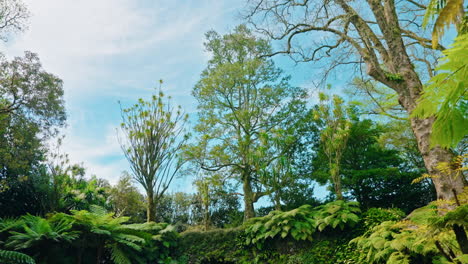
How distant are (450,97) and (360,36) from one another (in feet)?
17.2

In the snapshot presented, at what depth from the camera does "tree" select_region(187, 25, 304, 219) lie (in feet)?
41.6

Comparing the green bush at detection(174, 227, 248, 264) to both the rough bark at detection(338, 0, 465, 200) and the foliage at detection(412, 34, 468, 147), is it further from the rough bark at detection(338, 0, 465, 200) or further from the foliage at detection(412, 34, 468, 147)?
the foliage at detection(412, 34, 468, 147)

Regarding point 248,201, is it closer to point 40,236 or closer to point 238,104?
point 238,104

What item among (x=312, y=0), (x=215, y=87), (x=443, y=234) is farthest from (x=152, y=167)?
(x=443, y=234)

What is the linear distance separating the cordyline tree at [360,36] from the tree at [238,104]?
16.1ft

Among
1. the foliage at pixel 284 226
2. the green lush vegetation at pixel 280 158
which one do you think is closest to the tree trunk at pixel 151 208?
the green lush vegetation at pixel 280 158

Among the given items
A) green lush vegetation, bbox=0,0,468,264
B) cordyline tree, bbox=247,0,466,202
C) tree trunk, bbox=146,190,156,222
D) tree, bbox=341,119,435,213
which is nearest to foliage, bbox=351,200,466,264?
green lush vegetation, bbox=0,0,468,264

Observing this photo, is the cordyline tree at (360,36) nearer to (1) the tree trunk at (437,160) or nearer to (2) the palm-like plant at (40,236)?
(1) the tree trunk at (437,160)

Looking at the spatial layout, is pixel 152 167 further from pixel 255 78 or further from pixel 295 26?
pixel 255 78

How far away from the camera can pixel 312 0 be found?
23.4 feet

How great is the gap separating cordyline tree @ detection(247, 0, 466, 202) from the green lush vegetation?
0.11ft

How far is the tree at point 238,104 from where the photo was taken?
12.7m

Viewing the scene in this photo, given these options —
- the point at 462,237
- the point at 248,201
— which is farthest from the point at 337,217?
the point at 248,201

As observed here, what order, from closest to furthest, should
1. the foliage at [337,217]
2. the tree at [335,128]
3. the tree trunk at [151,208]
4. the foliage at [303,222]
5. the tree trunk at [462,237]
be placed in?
the tree trunk at [462,237], the foliage at [337,217], the foliage at [303,222], the tree at [335,128], the tree trunk at [151,208]
